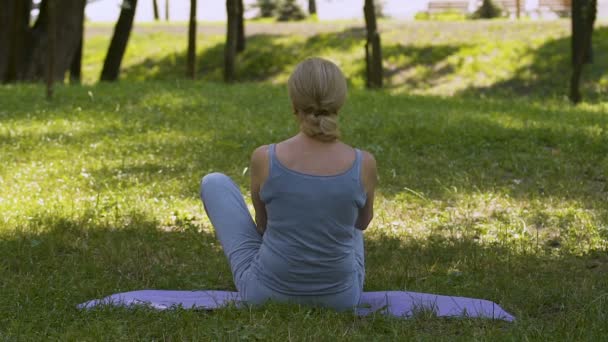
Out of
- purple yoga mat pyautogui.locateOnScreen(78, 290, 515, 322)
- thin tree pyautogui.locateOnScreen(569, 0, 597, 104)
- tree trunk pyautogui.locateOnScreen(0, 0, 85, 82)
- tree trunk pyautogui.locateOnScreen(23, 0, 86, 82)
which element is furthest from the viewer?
tree trunk pyautogui.locateOnScreen(0, 0, 85, 82)

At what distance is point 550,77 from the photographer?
2595 centimetres

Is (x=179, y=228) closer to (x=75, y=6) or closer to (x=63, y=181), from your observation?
(x=63, y=181)

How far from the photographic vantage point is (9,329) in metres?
4.77

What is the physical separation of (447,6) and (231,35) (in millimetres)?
23556

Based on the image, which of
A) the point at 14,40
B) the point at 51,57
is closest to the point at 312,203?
the point at 51,57

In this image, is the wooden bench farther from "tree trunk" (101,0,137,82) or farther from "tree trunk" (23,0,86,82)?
"tree trunk" (23,0,86,82)

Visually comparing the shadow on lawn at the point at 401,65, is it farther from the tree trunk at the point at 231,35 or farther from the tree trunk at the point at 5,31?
the tree trunk at the point at 5,31

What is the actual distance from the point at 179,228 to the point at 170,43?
28153 millimetres

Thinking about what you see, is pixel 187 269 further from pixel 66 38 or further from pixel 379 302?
pixel 66 38

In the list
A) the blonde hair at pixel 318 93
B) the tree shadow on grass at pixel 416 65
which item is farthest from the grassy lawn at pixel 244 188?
the tree shadow on grass at pixel 416 65

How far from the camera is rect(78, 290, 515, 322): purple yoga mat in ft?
16.9

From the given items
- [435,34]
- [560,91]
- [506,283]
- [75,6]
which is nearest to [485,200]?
[506,283]

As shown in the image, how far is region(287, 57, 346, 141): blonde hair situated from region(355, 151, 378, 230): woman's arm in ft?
0.89

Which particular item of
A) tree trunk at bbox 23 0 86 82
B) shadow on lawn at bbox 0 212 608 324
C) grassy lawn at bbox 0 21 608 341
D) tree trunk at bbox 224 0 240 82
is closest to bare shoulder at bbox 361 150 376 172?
grassy lawn at bbox 0 21 608 341
